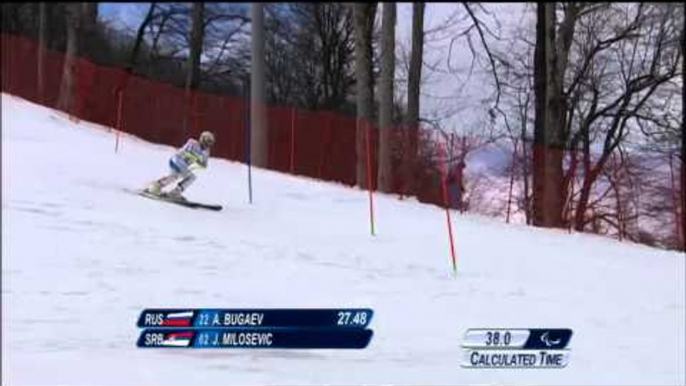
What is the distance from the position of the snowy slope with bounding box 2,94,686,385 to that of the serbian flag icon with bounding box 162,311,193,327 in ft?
1.16

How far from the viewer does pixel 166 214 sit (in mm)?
15156

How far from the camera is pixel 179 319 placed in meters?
6.64

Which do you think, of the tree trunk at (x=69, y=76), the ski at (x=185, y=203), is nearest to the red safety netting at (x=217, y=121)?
the tree trunk at (x=69, y=76)

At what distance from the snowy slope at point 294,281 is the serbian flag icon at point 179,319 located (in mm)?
353

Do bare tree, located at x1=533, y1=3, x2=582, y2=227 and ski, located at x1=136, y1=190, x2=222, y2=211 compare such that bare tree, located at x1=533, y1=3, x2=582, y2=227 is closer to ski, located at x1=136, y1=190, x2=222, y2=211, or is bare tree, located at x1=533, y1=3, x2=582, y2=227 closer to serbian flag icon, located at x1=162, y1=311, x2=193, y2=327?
ski, located at x1=136, y1=190, x2=222, y2=211

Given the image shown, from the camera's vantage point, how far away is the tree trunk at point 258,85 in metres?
24.9

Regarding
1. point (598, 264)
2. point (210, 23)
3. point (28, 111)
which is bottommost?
point (598, 264)

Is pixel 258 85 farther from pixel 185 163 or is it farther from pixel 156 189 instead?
pixel 185 163

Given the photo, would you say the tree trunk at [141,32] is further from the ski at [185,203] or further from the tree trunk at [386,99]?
the ski at [185,203]

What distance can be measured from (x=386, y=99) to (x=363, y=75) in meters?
0.97

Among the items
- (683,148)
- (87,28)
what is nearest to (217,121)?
(87,28)

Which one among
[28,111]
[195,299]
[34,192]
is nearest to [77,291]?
[195,299]

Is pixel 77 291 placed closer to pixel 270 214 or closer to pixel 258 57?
pixel 270 214

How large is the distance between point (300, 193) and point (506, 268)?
308 inches
